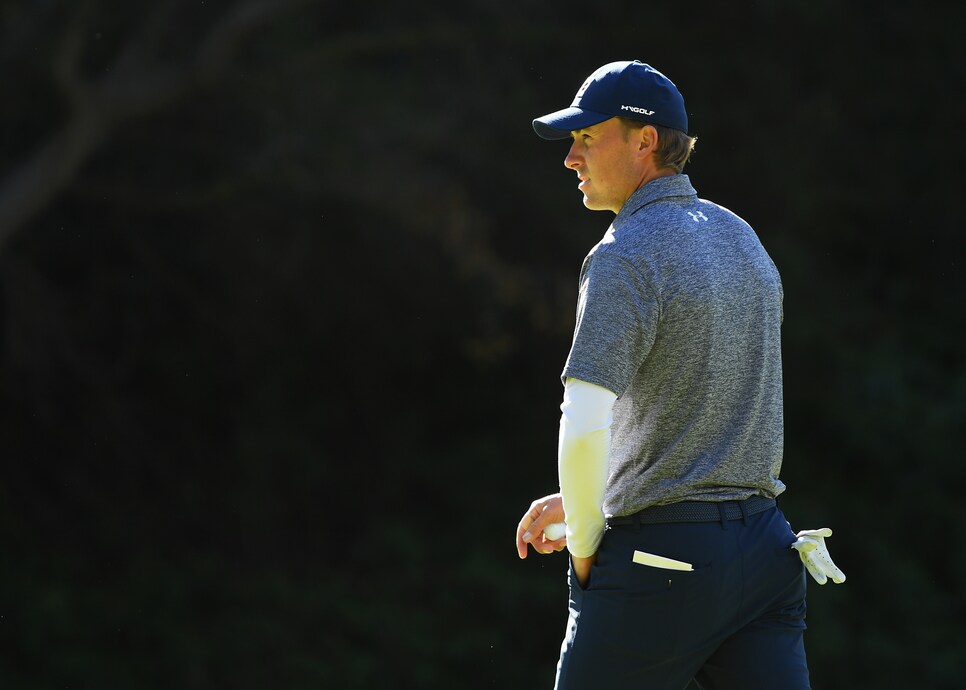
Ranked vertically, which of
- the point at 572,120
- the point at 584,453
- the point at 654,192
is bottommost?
the point at 584,453

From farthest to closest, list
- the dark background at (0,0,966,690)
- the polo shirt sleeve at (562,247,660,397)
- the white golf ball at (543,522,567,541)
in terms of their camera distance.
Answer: the dark background at (0,0,966,690)
the white golf ball at (543,522,567,541)
the polo shirt sleeve at (562,247,660,397)

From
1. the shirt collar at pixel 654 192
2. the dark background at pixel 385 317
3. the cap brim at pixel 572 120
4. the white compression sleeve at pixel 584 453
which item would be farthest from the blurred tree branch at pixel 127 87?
the white compression sleeve at pixel 584 453

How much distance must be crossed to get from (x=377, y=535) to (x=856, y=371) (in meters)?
3.00

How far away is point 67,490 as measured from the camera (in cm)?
774

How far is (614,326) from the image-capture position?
6.54ft

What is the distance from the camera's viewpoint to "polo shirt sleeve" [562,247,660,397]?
199cm

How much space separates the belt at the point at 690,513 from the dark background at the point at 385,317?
5.31 meters

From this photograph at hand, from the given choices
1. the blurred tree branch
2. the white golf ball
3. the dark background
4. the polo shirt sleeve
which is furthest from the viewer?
the dark background

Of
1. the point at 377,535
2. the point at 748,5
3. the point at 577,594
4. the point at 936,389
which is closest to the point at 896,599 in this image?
the point at 936,389

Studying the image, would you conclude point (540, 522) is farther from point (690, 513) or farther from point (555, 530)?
point (690, 513)

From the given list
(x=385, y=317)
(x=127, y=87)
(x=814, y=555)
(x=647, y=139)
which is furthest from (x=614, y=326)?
(x=385, y=317)

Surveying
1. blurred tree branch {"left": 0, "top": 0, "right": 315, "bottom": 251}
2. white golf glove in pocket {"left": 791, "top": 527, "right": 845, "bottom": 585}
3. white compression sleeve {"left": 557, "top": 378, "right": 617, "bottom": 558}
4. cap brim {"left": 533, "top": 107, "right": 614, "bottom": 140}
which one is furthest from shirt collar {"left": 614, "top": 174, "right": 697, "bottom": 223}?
blurred tree branch {"left": 0, "top": 0, "right": 315, "bottom": 251}

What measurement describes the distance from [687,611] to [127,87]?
5599 millimetres

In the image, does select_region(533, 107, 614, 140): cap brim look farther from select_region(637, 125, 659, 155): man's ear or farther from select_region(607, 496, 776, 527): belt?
select_region(607, 496, 776, 527): belt
